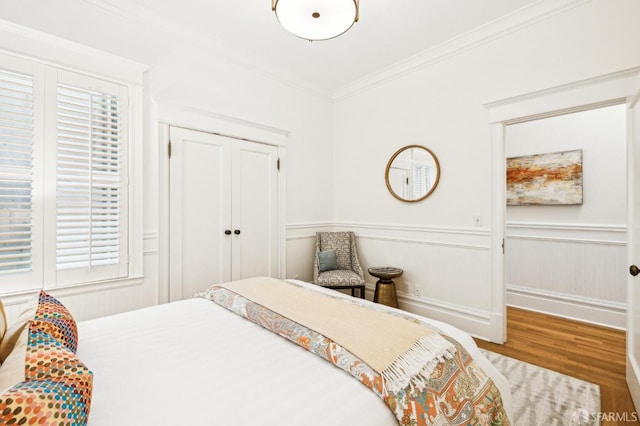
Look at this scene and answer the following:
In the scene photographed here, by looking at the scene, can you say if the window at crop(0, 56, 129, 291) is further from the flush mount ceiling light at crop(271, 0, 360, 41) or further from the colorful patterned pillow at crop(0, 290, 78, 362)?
the flush mount ceiling light at crop(271, 0, 360, 41)

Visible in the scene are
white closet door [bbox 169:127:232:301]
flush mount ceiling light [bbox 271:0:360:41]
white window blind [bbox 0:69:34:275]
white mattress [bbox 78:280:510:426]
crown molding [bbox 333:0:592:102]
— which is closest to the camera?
white mattress [bbox 78:280:510:426]

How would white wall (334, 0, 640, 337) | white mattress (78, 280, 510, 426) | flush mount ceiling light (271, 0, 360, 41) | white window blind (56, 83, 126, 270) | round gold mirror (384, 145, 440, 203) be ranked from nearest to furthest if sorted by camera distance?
1. white mattress (78, 280, 510, 426)
2. flush mount ceiling light (271, 0, 360, 41)
3. white window blind (56, 83, 126, 270)
4. white wall (334, 0, 640, 337)
5. round gold mirror (384, 145, 440, 203)

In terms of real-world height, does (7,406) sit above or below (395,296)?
above

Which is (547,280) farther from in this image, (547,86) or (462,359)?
(462,359)

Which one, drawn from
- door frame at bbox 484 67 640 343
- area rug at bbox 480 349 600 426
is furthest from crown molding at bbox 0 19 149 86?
area rug at bbox 480 349 600 426

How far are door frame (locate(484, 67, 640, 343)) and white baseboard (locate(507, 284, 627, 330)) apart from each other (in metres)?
1.25

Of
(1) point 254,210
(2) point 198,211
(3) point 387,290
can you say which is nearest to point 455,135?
(3) point 387,290

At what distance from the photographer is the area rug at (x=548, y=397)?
1756 mm

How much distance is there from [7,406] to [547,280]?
4.48 meters

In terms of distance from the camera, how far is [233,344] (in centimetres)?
136

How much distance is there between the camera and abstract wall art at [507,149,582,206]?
344 centimetres

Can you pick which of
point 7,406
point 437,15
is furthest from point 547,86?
point 7,406

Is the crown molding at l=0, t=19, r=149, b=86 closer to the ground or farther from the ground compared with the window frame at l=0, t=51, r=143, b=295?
farther from the ground

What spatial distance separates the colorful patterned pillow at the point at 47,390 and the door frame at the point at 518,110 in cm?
298
